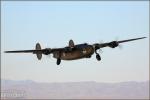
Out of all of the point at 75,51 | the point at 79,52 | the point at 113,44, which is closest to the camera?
the point at 79,52

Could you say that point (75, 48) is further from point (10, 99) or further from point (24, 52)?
point (10, 99)

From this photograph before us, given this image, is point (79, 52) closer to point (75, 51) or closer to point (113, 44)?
Result: point (75, 51)

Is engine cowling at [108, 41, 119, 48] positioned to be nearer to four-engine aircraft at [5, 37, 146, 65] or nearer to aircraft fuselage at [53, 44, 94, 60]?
four-engine aircraft at [5, 37, 146, 65]

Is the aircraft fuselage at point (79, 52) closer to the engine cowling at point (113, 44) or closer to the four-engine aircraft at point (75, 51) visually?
the four-engine aircraft at point (75, 51)

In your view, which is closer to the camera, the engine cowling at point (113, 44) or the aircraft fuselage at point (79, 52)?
the aircraft fuselage at point (79, 52)

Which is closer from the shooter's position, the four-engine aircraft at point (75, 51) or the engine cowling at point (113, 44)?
the four-engine aircraft at point (75, 51)

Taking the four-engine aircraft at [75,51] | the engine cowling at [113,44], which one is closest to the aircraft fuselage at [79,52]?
the four-engine aircraft at [75,51]

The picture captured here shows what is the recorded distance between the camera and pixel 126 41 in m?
93.3

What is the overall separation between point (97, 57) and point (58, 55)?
22.0 feet

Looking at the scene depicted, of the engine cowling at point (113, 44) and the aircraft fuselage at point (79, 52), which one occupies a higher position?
the engine cowling at point (113, 44)

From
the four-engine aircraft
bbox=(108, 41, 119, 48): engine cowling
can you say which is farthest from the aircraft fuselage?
bbox=(108, 41, 119, 48): engine cowling

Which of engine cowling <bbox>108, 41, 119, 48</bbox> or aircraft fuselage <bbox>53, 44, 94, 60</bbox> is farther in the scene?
engine cowling <bbox>108, 41, 119, 48</bbox>

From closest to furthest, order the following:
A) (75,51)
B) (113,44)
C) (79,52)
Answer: (79,52) < (75,51) < (113,44)

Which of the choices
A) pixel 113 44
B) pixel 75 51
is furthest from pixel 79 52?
pixel 113 44
